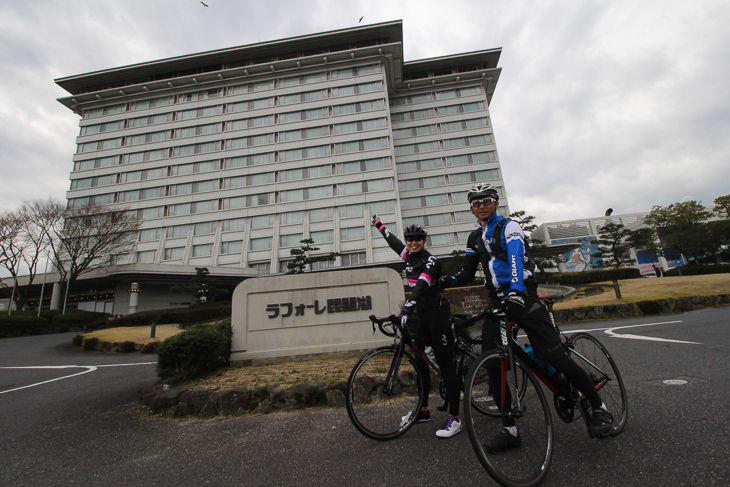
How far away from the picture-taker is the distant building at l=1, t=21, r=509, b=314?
127ft

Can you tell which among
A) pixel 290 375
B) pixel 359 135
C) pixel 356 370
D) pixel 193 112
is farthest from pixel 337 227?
pixel 356 370

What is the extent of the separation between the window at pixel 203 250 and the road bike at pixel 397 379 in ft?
132

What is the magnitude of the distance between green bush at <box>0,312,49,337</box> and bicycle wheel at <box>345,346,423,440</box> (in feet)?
83.9

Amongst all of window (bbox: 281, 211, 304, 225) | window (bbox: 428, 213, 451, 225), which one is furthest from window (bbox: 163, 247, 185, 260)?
window (bbox: 428, 213, 451, 225)

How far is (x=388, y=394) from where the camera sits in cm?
295

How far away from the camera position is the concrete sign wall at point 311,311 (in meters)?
6.96

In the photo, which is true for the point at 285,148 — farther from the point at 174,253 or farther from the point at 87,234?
the point at 87,234

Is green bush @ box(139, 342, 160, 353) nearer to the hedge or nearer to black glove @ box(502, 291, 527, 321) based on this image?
black glove @ box(502, 291, 527, 321)

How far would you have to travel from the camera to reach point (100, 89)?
49438 millimetres

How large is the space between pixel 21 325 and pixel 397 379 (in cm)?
2624

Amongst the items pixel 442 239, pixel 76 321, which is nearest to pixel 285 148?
pixel 442 239

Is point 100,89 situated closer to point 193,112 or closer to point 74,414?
point 193,112

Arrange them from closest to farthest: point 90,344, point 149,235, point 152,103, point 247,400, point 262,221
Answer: point 247,400, point 90,344, point 262,221, point 149,235, point 152,103

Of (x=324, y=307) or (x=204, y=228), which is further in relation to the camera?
(x=204, y=228)
